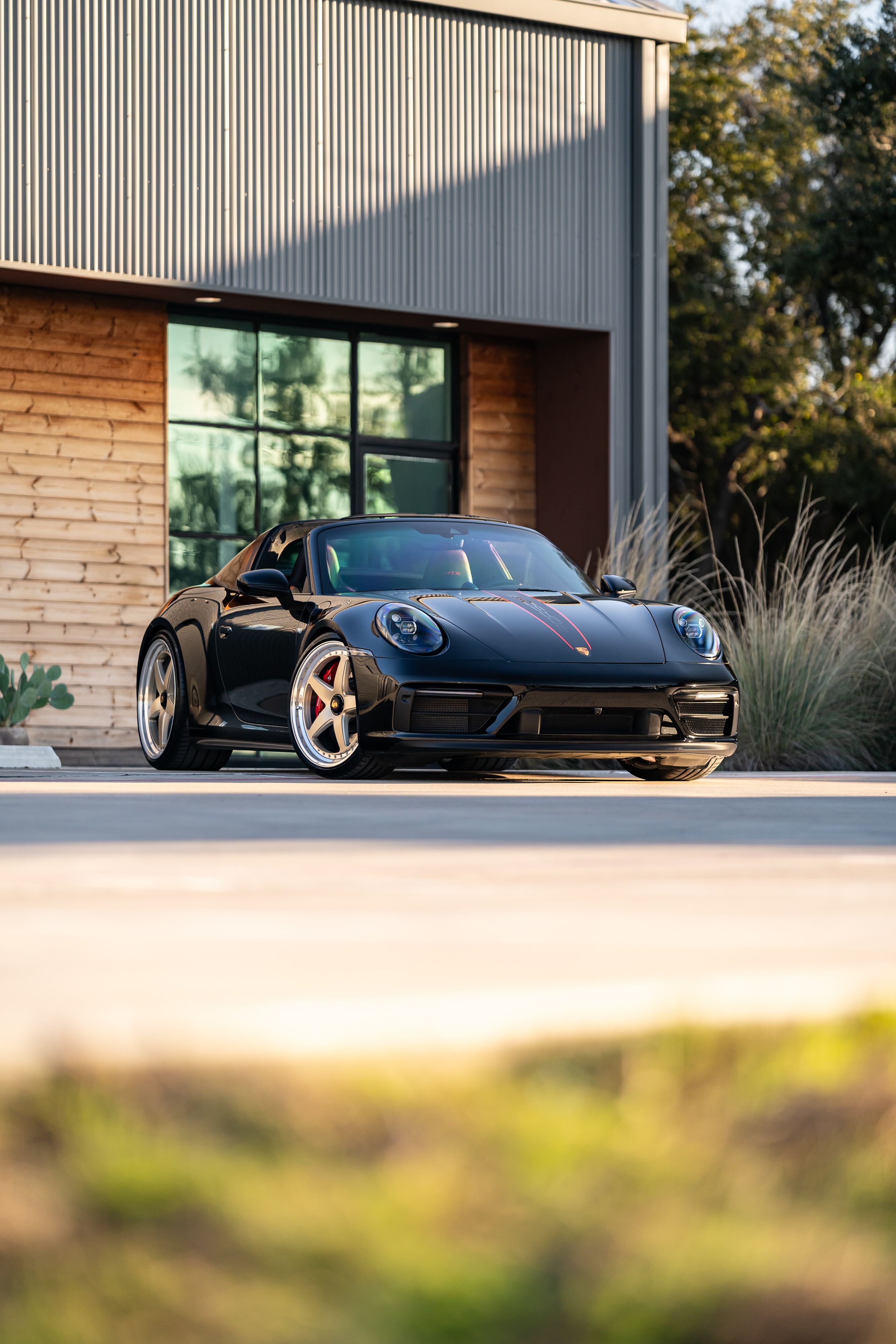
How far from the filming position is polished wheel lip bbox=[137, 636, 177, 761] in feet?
30.7

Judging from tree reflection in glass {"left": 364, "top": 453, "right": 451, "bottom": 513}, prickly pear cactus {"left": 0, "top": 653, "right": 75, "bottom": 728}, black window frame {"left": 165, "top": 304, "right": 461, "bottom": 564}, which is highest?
black window frame {"left": 165, "top": 304, "right": 461, "bottom": 564}

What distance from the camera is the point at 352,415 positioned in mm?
16094

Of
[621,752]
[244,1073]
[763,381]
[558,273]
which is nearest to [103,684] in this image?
[558,273]

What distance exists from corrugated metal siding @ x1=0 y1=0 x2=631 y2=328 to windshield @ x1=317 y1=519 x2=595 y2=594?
5.72 meters

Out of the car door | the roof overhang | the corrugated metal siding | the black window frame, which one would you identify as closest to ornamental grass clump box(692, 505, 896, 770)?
the car door

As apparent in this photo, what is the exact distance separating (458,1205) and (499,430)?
597 inches

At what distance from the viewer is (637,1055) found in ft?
6.54

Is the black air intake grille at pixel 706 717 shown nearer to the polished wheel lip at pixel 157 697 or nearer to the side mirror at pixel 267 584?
the side mirror at pixel 267 584

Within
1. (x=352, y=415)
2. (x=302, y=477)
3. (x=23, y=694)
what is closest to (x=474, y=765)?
(x=23, y=694)

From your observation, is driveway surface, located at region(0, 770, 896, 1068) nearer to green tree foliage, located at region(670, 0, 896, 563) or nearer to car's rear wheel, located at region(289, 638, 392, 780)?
car's rear wheel, located at region(289, 638, 392, 780)

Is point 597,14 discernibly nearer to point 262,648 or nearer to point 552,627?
point 262,648

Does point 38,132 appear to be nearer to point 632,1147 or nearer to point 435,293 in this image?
point 435,293

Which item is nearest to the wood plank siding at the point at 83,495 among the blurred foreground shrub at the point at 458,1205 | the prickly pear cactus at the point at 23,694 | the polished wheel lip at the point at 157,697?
the prickly pear cactus at the point at 23,694

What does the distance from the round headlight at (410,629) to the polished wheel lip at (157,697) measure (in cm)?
184
